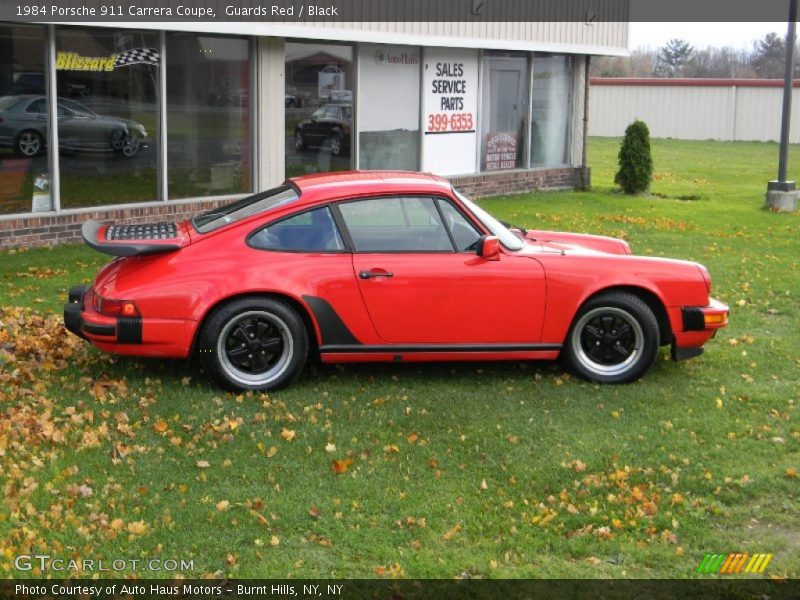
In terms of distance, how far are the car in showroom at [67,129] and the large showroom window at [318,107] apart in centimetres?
277

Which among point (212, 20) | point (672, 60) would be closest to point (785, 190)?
point (212, 20)

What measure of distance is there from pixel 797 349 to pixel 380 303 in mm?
3754

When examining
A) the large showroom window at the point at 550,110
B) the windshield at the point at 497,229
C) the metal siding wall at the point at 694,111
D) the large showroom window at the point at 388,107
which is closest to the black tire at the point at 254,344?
the windshield at the point at 497,229

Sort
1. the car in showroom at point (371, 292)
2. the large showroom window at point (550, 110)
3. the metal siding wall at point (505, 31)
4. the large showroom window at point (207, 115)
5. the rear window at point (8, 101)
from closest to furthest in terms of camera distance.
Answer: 1. the car in showroom at point (371, 292)
2. the rear window at point (8, 101)
3. the large showroom window at point (207, 115)
4. the metal siding wall at point (505, 31)
5. the large showroom window at point (550, 110)

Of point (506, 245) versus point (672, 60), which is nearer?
point (506, 245)

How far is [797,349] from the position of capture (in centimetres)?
871

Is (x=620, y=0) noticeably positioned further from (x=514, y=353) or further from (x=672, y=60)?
(x=672, y=60)

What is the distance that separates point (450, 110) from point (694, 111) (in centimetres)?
2970

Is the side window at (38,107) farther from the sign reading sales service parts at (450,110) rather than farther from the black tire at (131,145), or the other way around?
the sign reading sales service parts at (450,110)

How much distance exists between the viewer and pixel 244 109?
14.7 m

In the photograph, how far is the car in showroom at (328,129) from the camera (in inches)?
618

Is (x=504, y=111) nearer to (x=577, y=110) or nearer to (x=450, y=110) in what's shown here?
(x=450, y=110)

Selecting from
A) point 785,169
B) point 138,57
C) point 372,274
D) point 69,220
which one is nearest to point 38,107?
point 69,220

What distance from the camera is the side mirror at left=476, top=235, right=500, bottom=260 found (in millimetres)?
7125
